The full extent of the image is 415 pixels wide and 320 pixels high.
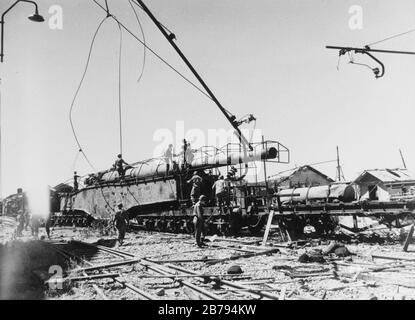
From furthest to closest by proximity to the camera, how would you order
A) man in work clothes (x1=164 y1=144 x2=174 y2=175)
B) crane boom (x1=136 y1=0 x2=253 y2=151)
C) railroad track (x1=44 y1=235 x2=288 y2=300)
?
man in work clothes (x1=164 y1=144 x2=174 y2=175), crane boom (x1=136 y1=0 x2=253 y2=151), railroad track (x1=44 y1=235 x2=288 y2=300)

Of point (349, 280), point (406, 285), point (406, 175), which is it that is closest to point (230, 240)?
point (349, 280)

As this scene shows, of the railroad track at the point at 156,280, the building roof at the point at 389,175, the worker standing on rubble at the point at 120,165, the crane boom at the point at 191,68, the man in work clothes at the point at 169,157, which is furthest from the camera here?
the building roof at the point at 389,175

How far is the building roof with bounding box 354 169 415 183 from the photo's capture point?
2625 cm

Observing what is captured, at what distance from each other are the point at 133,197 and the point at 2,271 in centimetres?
985

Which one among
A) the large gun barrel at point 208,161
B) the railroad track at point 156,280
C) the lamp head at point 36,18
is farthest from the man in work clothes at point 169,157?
the lamp head at point 36,18

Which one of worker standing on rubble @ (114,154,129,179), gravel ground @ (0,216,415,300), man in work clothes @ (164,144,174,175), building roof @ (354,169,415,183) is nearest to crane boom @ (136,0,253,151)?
gravel ground @ (0,216,415,300)

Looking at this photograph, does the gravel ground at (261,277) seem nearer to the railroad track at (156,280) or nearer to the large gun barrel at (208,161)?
the railroad track at (156,280)

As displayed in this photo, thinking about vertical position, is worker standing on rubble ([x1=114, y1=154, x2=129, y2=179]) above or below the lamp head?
below

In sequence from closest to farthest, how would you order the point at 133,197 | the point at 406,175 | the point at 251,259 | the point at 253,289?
the point at 253,289 → the point at 251,259 → the point at 133,197 → the point at 406,175

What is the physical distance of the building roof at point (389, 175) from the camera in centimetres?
2625

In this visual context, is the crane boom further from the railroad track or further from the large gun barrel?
the railroad track
